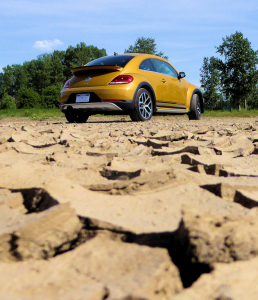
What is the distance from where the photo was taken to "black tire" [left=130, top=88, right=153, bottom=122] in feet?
18.7

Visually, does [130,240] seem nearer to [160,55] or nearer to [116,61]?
[116,61]

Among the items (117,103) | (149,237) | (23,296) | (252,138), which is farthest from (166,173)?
(117,103)

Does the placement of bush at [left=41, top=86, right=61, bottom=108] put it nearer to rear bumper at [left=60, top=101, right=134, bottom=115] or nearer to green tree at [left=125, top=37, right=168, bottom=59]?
green tree at [left=125, top=37, right=168, bottom=59]

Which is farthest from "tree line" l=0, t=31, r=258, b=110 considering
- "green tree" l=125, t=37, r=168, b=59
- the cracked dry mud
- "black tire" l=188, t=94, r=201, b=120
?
the cracked dry mud

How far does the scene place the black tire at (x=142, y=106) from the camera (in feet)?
18.7

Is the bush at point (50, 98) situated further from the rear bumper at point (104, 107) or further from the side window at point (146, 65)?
the rear bumper at point (104, 107)

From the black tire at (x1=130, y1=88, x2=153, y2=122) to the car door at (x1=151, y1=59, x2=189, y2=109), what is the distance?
1.06ft

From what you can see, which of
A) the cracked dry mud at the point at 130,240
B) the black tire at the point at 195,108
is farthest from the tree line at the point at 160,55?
the cracked dry mud at the point at 130,240

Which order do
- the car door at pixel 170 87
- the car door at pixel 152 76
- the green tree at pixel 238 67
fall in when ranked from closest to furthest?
1. the car door at pixel 152 76
2. the car door at pixel 170 87
3. the green tree at pixel 238 67

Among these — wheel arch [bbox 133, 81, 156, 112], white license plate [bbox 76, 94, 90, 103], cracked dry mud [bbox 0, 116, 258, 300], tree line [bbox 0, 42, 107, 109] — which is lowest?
cracked dry mud [bbox 0, 116, 258, 300]

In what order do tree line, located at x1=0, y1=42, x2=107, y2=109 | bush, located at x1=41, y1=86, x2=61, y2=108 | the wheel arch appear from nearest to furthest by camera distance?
the wheel arch < bush, located at x1=41, y1=86, x2=61, y2=108 < tree line, located at x1=0, y1=42, x2=107, y2=109

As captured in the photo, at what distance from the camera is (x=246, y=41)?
38.0 metres

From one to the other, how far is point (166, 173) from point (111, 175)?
1.17 ft

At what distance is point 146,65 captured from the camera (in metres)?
6.27
